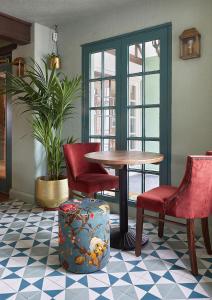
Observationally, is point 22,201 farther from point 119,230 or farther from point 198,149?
point 198,149

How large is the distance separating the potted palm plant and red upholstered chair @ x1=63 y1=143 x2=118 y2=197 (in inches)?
18.0

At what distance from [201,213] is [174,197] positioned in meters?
0.26

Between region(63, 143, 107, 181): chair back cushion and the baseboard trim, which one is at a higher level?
region(63, 143, 107, 181): chair back cushion

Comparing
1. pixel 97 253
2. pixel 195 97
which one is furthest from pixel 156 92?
pixel 97 253

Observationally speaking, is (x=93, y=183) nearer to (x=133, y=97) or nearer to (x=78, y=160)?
(x=78, y=160)

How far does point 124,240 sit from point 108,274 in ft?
1.82

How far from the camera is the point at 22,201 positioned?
4.29 metres

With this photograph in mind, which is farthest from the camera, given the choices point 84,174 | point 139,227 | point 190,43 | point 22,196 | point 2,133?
point 2,133

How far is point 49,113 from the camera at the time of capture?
12.2ft

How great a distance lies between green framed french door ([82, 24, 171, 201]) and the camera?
10.7 feet

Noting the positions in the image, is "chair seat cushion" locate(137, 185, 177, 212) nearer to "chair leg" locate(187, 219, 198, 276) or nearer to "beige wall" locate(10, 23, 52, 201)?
"chair leg" locate(187, 219, 198, 276)

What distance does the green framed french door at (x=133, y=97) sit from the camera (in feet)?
10.7

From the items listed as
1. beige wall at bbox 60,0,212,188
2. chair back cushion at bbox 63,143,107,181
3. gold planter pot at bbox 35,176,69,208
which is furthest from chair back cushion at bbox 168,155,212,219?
gold planter pot at bbox 35,176,69,208

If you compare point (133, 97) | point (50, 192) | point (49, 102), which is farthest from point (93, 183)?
point (49, 102)
